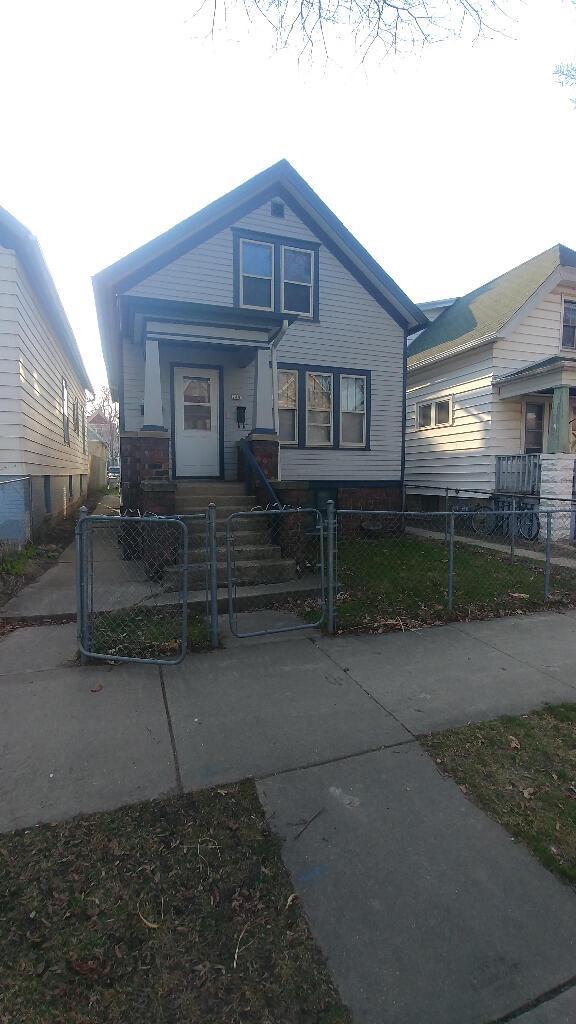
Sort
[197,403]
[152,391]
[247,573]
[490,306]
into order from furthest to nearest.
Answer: [490,306], [197,403], [152,391], [247,573]

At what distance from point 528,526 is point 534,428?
3009 millimetres

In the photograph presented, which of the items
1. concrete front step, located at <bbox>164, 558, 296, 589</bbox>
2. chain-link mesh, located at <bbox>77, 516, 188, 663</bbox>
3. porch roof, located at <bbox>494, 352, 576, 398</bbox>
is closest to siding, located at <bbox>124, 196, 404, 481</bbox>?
porch roof, located at <bbox>494, 352, 576, 398</bbox>

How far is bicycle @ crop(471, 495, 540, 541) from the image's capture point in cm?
1112

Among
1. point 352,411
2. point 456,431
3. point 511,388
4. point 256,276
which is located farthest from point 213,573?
point 456,431

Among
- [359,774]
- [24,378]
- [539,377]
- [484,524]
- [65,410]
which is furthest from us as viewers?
[65,410]

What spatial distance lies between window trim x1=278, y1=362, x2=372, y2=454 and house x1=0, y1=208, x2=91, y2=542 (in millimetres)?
4989

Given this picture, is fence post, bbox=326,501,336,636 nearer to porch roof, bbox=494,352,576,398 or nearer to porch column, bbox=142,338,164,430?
porch column, bbox=142,338,164,430

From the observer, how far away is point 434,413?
14609 millimetres

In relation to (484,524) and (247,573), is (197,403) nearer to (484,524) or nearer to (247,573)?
(247,573)

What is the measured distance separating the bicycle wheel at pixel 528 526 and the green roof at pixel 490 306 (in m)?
4.58

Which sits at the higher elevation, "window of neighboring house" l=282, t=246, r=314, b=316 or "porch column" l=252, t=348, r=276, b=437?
"window of neighboring house" l=282, t=246, r=314, b=316

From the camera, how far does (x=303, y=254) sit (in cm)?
1059

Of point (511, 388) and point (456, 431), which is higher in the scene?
point (511, 388)

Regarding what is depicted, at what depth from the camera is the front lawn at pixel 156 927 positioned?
153cm
